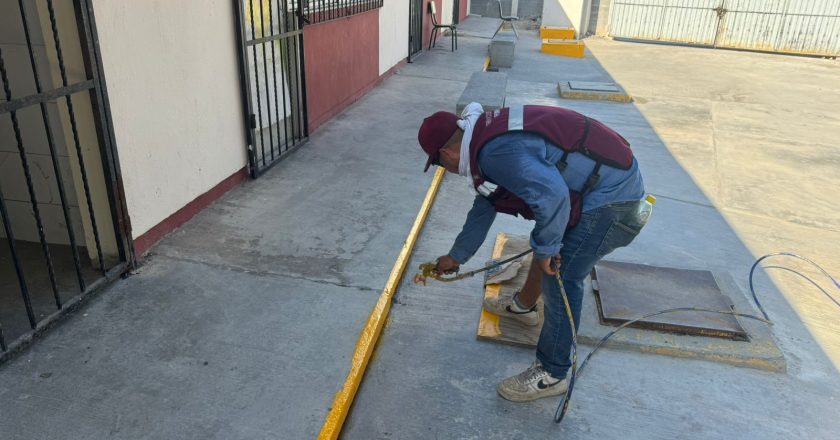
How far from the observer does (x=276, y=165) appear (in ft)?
18.5

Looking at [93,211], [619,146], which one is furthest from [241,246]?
[619,146]

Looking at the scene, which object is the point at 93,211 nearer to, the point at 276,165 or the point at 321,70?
the point at 276,165

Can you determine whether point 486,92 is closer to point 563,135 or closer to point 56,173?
point 563,135

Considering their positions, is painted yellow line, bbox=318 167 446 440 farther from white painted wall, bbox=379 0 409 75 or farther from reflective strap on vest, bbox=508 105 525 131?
white painted wall, bbox=379 0 409 75

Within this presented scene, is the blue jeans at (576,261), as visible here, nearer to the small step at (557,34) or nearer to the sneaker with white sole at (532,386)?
the sneaker with white sole at (532,386)

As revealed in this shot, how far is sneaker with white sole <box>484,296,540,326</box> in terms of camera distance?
11.2 ft

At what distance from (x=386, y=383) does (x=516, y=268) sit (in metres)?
1.35

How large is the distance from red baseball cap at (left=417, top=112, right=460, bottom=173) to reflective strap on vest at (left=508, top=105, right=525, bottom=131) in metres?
0.25

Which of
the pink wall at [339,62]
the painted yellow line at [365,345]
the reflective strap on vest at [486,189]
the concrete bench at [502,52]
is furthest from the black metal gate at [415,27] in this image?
the reflective strap on vest at [486,189]

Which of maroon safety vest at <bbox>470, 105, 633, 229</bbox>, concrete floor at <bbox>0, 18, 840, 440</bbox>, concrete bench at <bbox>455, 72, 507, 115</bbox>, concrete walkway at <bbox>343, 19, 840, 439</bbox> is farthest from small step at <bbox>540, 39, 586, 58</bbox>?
maroon safety vest at <bbox>470, 105, 633, 229</bbox>

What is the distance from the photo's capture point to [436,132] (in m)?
2.55

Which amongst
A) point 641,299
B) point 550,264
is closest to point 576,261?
point 550,264

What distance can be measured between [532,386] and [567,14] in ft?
57.8

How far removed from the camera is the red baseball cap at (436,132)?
2.54 meters
